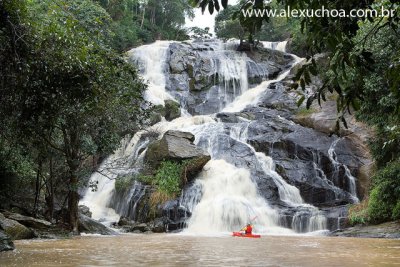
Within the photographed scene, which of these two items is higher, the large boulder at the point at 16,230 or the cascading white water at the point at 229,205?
the cascading white water at the point at 229,205

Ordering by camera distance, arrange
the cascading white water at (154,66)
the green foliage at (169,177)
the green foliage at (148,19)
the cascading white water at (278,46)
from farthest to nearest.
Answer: the green foliage at (148,19), the cascading white water at (278,46), the cascading white water at (154,66), the green foliage at (169,177)

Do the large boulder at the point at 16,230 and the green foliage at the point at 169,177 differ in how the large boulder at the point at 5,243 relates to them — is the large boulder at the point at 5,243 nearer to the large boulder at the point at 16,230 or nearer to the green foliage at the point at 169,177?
the large boulder at the point at 16,230

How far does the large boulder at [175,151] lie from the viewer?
18.2m

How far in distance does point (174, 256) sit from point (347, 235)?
8.13 meters

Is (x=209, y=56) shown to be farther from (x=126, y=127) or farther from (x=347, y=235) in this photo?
(x=347, y=235)

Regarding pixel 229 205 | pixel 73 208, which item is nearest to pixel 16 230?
pixel 73 208

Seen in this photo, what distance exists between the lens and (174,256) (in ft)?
23.0

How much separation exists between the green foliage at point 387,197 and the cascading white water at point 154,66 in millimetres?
15269

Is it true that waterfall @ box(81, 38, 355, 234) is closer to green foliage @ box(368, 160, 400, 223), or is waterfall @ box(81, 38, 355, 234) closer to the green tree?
green foliage @ box(368, 160, 400, 223)

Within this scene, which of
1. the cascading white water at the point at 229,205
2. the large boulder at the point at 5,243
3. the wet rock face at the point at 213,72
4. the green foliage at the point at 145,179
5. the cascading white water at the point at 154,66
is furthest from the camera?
the wet rock face at the point at 213,72

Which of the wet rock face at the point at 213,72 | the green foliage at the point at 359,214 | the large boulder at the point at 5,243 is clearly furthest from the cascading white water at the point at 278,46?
the large boulder at the point at 5,243

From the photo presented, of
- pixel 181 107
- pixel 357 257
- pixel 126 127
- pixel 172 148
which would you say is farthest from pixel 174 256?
pixel 181 107

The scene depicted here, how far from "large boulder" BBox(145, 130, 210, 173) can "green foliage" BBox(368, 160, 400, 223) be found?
7031 mm

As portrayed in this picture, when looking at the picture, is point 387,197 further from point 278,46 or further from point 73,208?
point 278,46
